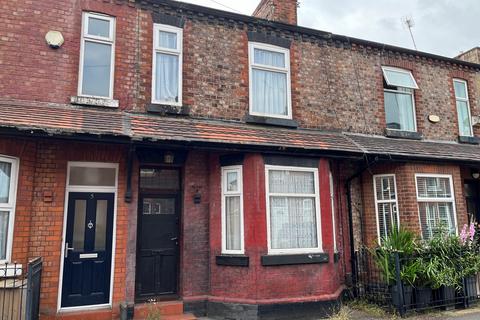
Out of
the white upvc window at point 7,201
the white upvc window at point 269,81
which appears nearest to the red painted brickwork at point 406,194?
the white upvc window at point 269,81

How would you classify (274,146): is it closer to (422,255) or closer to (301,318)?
(301,318)

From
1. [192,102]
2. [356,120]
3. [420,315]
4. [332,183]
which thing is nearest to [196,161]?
[192,102]

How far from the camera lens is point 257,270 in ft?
23.4

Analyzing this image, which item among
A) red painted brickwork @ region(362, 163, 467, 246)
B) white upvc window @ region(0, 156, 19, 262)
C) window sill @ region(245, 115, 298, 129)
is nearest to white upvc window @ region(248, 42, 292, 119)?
window sill @ region(245, 115, 298, 129)

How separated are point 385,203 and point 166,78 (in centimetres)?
601

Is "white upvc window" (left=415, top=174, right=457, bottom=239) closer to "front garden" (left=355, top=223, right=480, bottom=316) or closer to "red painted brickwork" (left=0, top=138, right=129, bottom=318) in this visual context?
"front garden" (left=355, top=223, right=480, bottom=316)

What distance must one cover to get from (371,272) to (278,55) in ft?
18.4

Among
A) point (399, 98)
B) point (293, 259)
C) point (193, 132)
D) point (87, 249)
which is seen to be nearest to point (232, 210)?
point (293, 259)

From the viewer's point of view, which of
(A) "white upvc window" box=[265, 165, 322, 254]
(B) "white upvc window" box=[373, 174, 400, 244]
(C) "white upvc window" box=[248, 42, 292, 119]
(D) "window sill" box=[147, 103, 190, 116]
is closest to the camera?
(A) "white upvc window" box=[265, 165, 322, 254]

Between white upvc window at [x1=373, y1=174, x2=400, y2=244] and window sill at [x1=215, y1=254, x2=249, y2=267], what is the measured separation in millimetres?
3744

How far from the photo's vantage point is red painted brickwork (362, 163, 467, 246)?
8914 mm

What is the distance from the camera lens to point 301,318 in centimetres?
726

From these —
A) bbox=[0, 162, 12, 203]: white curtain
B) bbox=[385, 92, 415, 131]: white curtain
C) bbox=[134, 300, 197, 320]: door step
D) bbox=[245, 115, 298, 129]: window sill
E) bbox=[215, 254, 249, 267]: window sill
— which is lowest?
bbox=[134, 300, 197, 320]: door step

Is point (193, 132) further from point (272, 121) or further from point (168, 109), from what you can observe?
point (272, 121)
